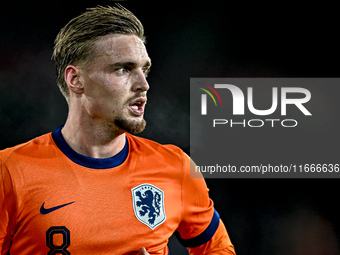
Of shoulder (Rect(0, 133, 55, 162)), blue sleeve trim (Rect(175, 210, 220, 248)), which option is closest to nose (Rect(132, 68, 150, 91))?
shoulder (Rect(0, 133, 55, 162))

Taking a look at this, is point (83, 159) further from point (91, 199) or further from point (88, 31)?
point (88, 31)

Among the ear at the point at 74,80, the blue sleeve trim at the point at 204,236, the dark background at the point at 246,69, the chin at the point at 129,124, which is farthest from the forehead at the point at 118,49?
the dark background at the point at 246,69

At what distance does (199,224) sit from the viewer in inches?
59.4

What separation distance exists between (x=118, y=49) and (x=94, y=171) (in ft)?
1.49

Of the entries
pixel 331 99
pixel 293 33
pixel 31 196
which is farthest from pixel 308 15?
pixel 31 196

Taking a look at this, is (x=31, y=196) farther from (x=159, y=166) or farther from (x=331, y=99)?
(x=331, y=99)

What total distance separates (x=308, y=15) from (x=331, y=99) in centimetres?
65

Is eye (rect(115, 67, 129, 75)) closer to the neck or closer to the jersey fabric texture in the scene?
the neck

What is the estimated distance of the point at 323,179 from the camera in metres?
2.60

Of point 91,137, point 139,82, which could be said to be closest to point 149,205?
point 91,137

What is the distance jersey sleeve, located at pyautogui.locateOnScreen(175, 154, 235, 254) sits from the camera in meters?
1.48

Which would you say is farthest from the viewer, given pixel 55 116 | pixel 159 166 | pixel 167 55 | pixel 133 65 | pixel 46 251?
pixel 167 55

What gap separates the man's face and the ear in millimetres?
21

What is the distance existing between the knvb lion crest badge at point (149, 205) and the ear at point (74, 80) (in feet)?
1.40
